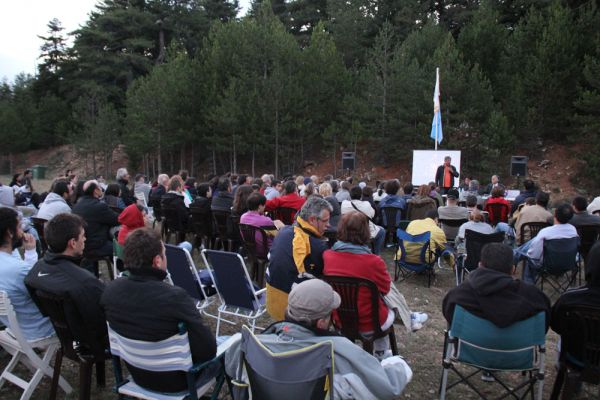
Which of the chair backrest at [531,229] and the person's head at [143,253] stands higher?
the person's head at [143,253]

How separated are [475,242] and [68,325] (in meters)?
4.55

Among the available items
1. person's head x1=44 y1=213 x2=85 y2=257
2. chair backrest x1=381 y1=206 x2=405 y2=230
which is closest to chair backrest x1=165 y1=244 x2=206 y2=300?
person's head x1=44 y1=213 x2=85 y2=257

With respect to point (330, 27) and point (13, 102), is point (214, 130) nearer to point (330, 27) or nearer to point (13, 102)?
point (330, 27)

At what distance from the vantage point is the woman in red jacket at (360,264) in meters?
3.35

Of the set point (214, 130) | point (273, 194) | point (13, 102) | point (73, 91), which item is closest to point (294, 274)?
point (273, 194)

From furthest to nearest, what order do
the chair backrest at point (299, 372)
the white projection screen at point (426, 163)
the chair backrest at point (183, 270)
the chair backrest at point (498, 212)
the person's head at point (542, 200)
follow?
1. the white projection screen at point (426, 163)
2. the chair backrest at point (498, 212)
3. the person's head at point (542, 200)
4. the chair backrest at point (183, 270)
5. the chair backrest at point (299, 372)

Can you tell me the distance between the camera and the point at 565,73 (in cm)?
1923

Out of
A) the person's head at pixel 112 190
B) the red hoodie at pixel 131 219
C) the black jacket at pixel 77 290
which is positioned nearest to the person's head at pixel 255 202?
the red hoodie at pixel 131 219

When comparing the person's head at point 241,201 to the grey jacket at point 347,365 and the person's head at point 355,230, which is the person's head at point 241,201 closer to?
the person's head at point 355,230

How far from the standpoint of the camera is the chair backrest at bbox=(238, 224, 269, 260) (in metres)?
5.61

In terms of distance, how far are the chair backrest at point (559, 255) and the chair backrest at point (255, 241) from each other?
3202 mm

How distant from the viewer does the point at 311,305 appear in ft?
7.34

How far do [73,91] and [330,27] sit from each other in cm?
2045

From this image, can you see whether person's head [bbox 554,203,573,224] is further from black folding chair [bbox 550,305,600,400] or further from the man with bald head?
the man with bald head
